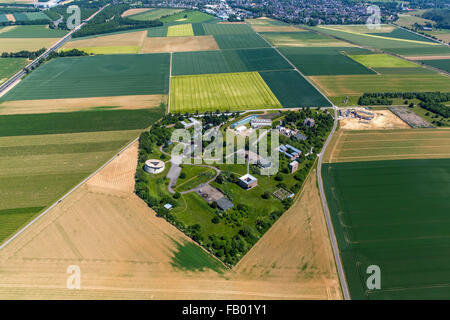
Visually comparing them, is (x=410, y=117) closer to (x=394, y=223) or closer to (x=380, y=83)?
(x=380, y=83)

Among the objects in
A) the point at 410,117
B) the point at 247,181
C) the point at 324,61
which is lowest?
the point at 247,181

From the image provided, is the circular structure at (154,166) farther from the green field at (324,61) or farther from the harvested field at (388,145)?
the green field at (324,61)

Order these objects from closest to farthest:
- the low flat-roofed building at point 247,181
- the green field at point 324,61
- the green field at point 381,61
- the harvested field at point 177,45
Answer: the low flat-roofed building at point 247,181, the green field at point 324,61, the green field at point 381,61, the harvested field at point 177,45

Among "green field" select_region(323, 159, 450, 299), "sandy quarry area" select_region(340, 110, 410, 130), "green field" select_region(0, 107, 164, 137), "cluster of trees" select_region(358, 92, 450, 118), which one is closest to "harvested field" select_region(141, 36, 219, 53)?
"green field" select_region(0, 107, 164, 137)

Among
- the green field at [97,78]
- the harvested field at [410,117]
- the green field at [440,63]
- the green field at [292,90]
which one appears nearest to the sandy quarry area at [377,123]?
the harvested field at [410,117]

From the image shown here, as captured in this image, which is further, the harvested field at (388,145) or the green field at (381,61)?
the green field at (381,61)

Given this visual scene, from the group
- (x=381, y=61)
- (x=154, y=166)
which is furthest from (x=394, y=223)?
(x=381, y=61)
